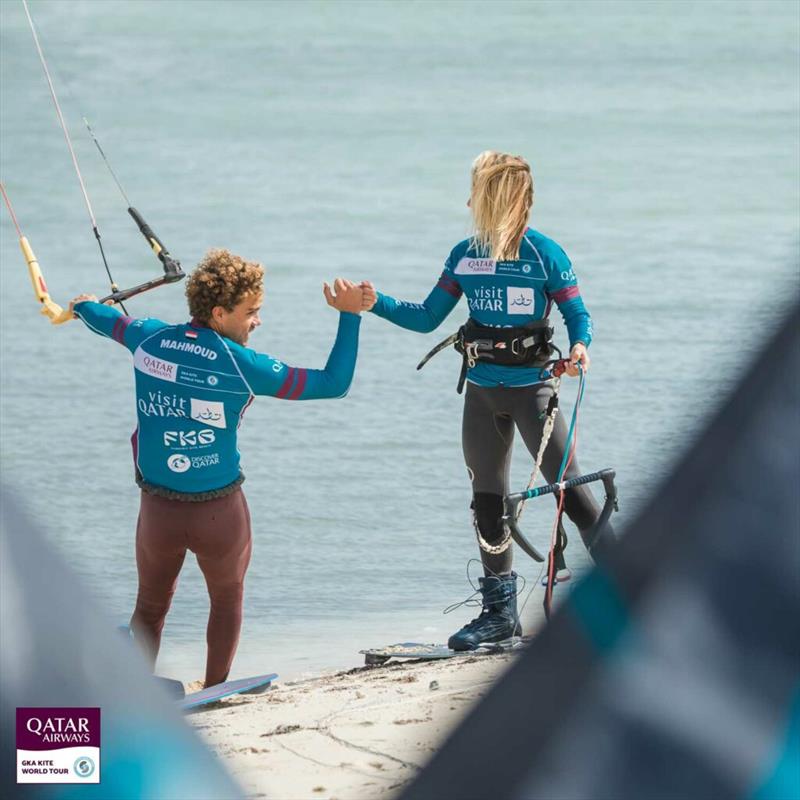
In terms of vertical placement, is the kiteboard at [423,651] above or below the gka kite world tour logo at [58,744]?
below

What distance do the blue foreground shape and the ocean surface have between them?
0.70 meters

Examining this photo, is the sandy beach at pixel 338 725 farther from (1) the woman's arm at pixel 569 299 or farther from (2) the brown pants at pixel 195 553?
(1) the woman's arm at pixel 569 299

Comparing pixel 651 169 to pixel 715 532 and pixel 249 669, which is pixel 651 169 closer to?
pixel 249 669

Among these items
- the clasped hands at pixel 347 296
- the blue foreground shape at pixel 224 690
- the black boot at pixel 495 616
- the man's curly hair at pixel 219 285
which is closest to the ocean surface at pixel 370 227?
the black boot at pixel 495 616

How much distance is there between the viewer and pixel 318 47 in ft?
72.6

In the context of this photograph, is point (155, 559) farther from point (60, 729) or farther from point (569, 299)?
point (60, 729)

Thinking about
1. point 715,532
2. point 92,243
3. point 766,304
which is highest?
point 92,243

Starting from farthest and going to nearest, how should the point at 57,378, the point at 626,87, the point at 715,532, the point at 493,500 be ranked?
1. the point at 626,87
2. the point at 57,378
3. the point at 493,500
4. the point at 715,532

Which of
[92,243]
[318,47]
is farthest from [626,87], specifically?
[92,243]

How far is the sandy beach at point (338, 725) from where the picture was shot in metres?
Result: 3.32

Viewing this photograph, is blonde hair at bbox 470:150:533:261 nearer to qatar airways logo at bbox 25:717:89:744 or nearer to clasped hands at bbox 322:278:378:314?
clasped hands at bbox 322:278:378:314

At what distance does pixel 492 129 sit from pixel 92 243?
5723 mm

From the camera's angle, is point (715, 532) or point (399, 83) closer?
point (715, 532)

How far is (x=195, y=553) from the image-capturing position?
411 cm
